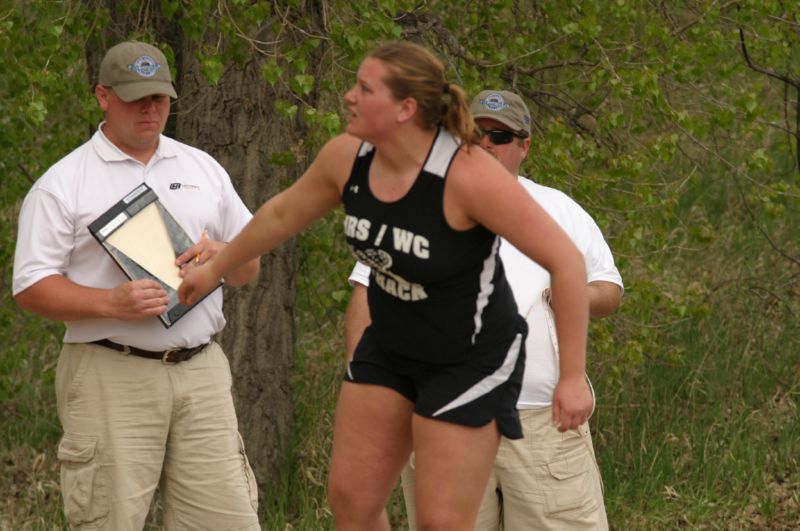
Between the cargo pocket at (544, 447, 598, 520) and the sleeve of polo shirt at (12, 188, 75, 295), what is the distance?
67.4 inches

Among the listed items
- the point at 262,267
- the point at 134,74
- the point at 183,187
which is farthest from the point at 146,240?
the point at 262,267

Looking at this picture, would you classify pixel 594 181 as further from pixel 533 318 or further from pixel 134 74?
pixel 134 74

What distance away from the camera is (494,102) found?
444 cm

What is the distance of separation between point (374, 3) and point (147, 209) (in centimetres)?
223

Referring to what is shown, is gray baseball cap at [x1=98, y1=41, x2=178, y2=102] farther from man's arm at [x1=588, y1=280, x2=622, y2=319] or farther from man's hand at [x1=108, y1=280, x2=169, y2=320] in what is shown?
man's arm at [x1=588, y1=280, x2=622, y2=319]

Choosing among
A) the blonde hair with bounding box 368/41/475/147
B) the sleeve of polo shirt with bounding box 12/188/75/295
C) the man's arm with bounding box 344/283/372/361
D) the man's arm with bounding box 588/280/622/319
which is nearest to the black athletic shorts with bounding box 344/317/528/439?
the blonde hair with bounding box 368/41/475/147

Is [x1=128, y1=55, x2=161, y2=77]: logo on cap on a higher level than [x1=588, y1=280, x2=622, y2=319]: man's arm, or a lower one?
higher

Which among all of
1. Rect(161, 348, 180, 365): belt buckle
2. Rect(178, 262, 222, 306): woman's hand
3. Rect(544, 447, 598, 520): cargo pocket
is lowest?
Rect(544, 447, 598, 520): cargo pocket

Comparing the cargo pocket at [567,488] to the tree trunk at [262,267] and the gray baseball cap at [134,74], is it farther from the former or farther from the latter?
the tree trunk at [262,267]

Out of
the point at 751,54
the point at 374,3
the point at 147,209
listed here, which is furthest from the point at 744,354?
the point at 147,209

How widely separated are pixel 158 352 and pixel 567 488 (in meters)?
1.40

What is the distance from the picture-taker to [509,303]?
3402 mm

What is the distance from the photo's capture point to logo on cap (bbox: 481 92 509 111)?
443cm

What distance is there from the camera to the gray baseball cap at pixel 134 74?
418 centimetres
